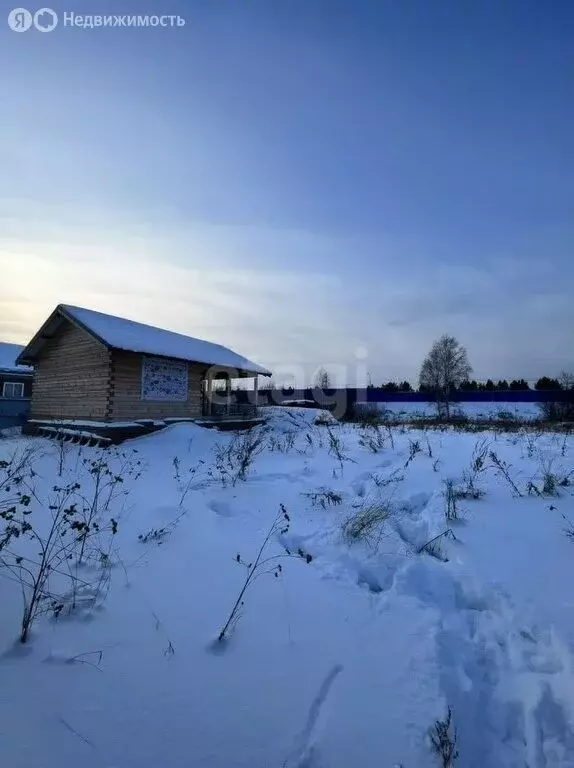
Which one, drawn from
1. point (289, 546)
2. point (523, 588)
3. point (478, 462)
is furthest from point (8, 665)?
point (478, 462)

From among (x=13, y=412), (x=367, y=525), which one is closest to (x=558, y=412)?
(x=367, y=525)

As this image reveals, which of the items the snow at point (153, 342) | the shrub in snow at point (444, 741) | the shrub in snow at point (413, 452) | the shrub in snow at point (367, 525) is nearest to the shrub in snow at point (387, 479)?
the shrub in snow at point (413, 452)

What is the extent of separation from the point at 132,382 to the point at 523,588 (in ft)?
41.4

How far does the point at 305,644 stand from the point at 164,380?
13.1 meters

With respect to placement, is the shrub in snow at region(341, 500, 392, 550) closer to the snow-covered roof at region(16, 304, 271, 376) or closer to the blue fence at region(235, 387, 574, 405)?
the snow-covered roof at region(16, 304, 271, 376)

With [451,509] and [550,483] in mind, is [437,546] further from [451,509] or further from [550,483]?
[550,483]

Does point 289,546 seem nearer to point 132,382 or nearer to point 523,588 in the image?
point 523,588

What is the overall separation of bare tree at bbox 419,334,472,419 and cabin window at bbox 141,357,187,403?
92.4 ft

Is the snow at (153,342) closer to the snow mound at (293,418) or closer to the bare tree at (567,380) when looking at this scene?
the snow mound at (293,418)

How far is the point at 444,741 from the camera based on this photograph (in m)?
1.75

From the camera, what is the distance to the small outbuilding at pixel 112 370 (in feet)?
42.0

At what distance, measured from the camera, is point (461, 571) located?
3.24m

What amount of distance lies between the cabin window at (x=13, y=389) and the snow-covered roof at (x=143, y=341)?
7.76 meters

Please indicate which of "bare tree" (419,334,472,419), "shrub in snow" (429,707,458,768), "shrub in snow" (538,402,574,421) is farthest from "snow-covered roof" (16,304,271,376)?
"bare tree" (419,334,472,419)
